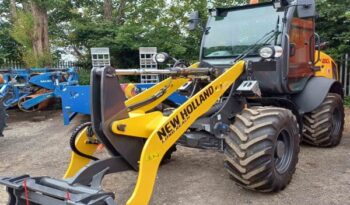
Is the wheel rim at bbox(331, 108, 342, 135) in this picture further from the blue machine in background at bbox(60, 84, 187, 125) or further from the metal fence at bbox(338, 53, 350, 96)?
the metal fence at bbox(338, 53, 350, 96)

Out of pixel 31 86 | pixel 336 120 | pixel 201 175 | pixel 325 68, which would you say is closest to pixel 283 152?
pixel 201 175

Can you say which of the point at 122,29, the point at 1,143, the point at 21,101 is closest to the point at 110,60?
the point at 122,29

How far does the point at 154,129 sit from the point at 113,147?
434mm

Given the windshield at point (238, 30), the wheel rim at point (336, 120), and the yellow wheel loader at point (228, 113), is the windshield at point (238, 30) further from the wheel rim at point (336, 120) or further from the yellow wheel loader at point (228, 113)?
the wheel rim at point (336, 120)

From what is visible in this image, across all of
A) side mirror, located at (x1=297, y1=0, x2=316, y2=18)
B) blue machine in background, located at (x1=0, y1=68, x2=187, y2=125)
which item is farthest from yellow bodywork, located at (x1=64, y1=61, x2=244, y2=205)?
blue machine in background, located at (x1=0, y1=68, x2=187, y2=125)

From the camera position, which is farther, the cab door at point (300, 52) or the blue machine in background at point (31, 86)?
the blue machine in background at point (31, 86)

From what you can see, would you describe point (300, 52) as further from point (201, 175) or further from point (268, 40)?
point (201, 175)

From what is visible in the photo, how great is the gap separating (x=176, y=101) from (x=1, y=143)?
11.1 feet

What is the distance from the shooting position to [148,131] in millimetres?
3818

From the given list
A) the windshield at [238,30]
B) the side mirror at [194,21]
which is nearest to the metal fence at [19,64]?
the side mirror at [194,21]

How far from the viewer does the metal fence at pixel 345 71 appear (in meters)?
11.5

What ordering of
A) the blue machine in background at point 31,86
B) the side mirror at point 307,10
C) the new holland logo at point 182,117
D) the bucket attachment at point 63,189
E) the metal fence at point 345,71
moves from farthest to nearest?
the metal fence at point 345,71 → the blue machine in background at point 31,86 → the side mirror at point 307,10 → the new holland logo at point 182,117 → the bucket attachment at point 63,189

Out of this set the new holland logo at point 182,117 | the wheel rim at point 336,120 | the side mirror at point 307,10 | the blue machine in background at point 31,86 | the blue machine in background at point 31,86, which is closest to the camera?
the new holland logo at point 182,117

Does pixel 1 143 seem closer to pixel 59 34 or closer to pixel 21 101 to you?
pixel 21 101
